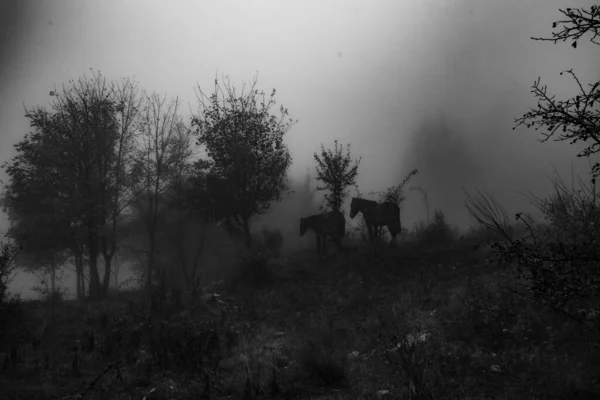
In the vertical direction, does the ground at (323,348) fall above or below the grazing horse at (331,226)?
below

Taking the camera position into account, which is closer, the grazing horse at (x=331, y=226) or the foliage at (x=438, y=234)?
the foliage at (x=438, y=234)

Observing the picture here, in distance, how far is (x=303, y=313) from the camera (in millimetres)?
12719

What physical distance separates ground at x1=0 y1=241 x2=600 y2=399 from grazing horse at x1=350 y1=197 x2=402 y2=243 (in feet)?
27.0

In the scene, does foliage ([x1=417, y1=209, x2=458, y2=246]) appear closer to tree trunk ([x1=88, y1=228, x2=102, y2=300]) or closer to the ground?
the ground

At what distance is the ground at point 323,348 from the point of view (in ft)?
21.4

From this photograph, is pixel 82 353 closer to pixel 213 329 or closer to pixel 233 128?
pixel 213 329

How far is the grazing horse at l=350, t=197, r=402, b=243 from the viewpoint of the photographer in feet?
77.6

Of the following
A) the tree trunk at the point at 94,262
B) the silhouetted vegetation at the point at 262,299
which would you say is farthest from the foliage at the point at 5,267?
the tree trunk at the point at 94,262

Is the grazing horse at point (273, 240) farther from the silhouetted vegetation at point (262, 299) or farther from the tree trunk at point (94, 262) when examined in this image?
the tree trunk at point (94, 262)

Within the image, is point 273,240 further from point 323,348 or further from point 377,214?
point 323,348

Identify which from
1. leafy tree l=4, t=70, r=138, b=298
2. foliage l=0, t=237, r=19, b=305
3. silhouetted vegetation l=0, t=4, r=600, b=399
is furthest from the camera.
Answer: leafy tree l=4, t=70, r=138, b=298

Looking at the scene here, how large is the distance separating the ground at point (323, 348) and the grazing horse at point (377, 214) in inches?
324

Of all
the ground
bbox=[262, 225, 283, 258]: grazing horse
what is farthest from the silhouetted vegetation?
bbox=[262, 225, 283, 258]: grazing horse

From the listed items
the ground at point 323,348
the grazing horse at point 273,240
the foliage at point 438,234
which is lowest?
the ground at point 323,348
